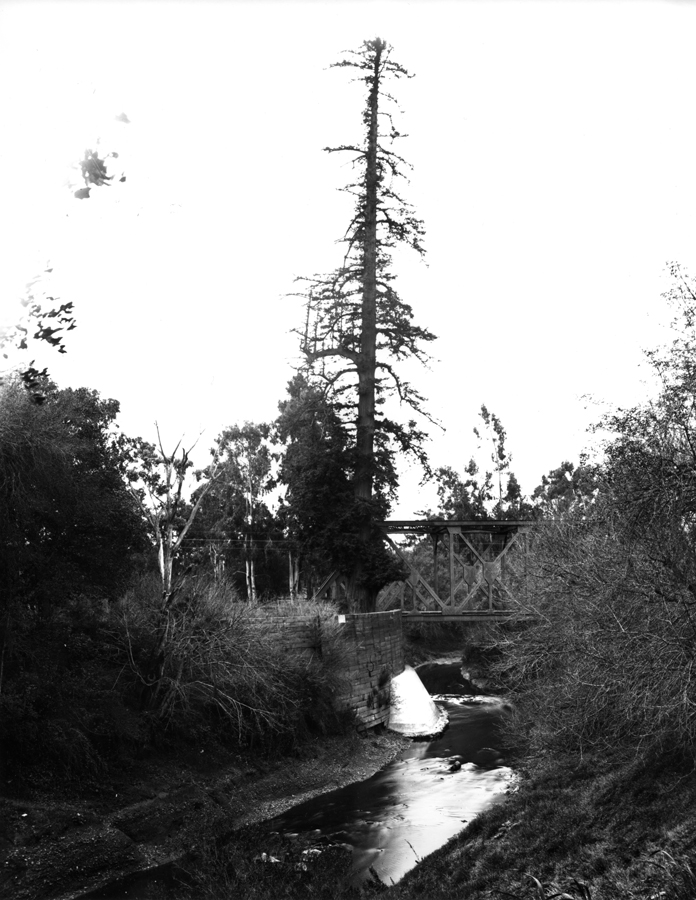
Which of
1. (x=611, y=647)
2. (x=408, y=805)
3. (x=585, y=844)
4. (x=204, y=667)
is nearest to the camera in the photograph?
(x=585, y=844)

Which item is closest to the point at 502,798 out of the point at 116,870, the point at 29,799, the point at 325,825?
the point at 325,825

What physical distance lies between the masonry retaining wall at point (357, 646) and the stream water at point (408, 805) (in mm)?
2190

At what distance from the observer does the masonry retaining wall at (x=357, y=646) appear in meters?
27.5

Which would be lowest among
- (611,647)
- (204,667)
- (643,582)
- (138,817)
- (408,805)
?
(408,805)

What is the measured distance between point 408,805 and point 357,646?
9.64 m

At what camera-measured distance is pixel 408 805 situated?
21219 mm

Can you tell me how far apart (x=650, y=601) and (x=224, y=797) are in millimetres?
11291

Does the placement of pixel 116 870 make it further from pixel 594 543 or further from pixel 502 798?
pixel 594 543

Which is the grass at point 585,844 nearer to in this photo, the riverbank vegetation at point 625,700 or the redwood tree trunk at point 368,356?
the riverbank vegetation at point 625,700

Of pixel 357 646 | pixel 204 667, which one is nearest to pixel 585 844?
pixel 204 667

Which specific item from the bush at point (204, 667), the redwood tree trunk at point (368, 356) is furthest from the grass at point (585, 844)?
the redwood tree trunk at point (368, 356)

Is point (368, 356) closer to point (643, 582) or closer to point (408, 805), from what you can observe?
point (408, 805)

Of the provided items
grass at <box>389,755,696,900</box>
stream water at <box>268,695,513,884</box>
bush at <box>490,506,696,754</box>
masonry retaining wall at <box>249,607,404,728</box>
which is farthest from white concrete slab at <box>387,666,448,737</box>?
grass at <box>389,755,696,900</box>

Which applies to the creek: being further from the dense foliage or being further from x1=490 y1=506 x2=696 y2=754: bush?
the dense foliage
